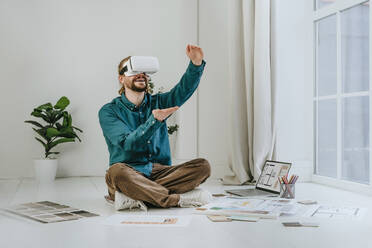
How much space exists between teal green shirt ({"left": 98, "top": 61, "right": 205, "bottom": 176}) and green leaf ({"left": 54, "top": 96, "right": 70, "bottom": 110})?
4.59 ft

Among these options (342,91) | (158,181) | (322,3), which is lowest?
(158,181)

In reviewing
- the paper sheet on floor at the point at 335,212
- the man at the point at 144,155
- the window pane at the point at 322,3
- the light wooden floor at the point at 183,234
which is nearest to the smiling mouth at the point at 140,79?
the man at the point at 144,155

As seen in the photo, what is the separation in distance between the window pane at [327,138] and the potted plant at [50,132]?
85.0 inches

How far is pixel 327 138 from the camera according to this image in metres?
3.74

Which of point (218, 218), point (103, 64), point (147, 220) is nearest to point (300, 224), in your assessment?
point (218, 218)

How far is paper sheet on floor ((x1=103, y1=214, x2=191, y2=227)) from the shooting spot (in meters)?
2.09

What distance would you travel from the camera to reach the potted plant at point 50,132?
3.91 m

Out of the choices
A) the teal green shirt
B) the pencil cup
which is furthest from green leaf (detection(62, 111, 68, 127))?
the pencil cup

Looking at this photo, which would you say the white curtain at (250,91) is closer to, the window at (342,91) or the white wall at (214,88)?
the white wall at (214,88)

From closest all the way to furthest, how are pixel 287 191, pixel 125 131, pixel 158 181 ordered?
1. pixel 125 131
2. pixel 158 181
3. pixel 287 191

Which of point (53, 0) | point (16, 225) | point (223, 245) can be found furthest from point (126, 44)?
point (223, 245)

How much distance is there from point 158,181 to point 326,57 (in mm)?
1967

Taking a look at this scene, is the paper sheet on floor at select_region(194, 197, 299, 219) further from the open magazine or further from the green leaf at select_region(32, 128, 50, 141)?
the green leaf at select_region(32, 128, 50, 141)

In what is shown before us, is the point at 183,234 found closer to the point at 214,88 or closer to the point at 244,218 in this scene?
the point at 244,218
